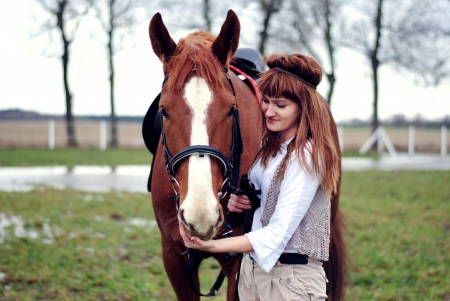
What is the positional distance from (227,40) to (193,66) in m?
0.28

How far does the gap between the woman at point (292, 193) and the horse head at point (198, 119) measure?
0.16 meters

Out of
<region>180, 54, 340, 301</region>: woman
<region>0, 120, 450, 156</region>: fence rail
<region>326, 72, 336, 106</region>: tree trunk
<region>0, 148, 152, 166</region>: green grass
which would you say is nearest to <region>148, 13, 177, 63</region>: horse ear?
<region>180, 54, 340, 301</region>: woman

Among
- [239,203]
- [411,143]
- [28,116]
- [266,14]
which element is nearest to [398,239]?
[239,203]

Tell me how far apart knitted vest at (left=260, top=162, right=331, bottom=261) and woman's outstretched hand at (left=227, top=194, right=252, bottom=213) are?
0.19m

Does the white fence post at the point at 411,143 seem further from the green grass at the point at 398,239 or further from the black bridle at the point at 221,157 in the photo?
the black bridle at the point at 221,157

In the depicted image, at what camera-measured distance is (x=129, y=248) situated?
482 cm

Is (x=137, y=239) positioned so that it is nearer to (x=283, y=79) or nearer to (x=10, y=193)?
(x=10, y=193)

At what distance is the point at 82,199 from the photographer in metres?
7.14

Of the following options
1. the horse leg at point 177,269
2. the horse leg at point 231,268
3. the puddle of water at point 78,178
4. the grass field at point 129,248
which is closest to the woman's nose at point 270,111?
the horse leg at point 231,268

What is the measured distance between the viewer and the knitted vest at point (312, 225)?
1.67 metres

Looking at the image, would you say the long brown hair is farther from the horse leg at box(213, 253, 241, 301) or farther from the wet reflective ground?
the wet reflective ground

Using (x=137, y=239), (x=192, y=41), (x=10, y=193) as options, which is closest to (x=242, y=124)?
(x=192, y=41)

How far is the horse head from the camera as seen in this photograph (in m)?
1.51

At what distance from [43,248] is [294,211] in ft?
12.6
